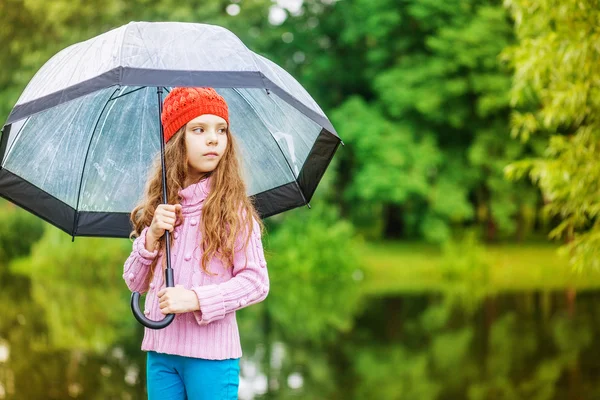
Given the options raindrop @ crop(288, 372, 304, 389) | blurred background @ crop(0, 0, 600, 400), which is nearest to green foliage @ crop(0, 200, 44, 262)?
blurred background @ crop(0, 0, 600, 400)

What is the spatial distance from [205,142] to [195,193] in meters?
0.17

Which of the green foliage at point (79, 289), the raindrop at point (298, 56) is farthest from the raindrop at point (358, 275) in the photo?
the raindrop at point (298, 56)

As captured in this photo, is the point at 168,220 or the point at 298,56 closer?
the point at 168,220

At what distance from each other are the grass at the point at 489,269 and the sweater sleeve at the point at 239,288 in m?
14.6

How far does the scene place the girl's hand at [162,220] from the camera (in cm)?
290

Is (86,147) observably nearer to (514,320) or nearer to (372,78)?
(514,320)

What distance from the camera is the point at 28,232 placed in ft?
70.0

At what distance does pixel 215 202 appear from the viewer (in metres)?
2.94

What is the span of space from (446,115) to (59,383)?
16.6 m

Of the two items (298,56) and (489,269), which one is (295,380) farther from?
(298,56)

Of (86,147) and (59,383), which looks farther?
(59,383)

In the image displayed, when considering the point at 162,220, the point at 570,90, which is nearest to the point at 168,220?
the point at 162,220

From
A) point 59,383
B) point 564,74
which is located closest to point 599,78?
point 564,74

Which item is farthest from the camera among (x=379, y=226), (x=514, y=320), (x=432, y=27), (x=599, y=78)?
(x=379, y=226)
